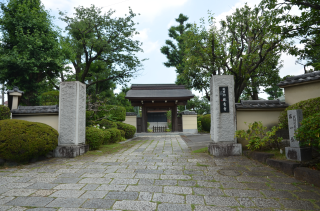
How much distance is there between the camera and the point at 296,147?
3.94m

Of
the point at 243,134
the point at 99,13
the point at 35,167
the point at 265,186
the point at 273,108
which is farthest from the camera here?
the point at 99,13

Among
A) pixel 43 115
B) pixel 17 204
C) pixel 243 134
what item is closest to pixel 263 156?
pixel 243 134

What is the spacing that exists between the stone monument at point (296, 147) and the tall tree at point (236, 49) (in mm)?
3447

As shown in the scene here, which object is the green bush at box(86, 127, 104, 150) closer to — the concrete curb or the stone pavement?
the stone pavement

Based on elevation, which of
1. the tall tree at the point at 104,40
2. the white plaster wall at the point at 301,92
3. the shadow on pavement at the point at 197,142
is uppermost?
the tall tree at the point at 104,40

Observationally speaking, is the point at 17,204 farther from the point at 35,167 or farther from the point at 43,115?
the point at 43,115

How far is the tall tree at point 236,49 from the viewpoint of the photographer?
7.00 metres

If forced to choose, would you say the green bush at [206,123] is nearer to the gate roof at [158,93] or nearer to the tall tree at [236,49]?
the gate roof at [158,93]

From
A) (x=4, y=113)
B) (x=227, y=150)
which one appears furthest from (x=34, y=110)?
(x=227, y=150)

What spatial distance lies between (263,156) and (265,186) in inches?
68.3

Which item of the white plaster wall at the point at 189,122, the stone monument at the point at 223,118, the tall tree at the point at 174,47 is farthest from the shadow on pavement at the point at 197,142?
the tall tree at the point at 174,47

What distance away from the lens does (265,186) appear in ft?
10.0

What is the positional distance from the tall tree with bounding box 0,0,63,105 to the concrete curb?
11294 millimetres

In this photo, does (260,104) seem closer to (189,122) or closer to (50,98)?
(189,122)
